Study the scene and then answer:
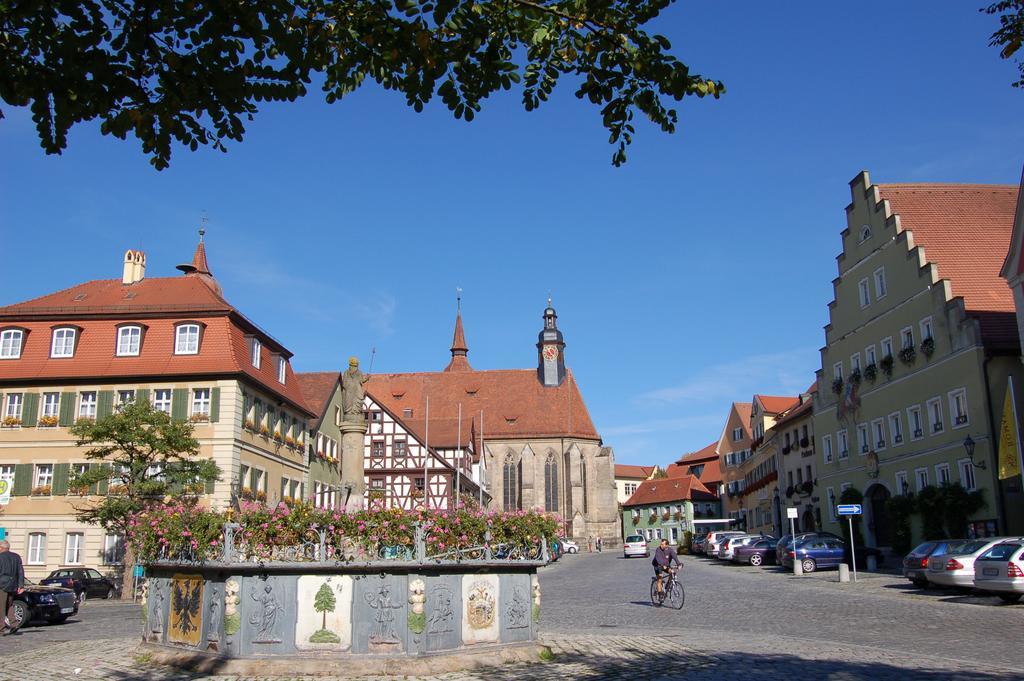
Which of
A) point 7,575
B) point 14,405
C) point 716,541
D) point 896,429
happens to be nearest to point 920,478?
point 896,429

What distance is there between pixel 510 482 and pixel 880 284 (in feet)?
155

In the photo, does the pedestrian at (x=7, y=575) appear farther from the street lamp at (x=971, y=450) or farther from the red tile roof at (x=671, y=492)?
the red tile roof at (x=671, y=492)

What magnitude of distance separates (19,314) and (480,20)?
3707 cm

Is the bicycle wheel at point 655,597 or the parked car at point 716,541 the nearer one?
the bicycle wheel at point 655,597

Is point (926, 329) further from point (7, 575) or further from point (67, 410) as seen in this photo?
point (67, 410)

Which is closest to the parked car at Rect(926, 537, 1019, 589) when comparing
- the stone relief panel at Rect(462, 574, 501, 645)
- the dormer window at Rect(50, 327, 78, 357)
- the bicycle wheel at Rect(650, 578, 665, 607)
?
the bicycle wheel at Rect(650, 578, 665, 607)

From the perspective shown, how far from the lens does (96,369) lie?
35.9m

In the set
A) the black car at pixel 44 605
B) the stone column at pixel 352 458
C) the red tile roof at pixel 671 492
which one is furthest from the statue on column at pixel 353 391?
the red tile roof at pixel 671 492

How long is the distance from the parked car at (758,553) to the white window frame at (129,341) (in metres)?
26.3

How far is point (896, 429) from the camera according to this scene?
123ft

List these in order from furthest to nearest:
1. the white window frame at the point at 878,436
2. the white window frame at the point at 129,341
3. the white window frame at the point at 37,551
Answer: the white window frame at the point at 878,436 → the white window frame at the point at 129,341 → the white window frame at the point at 37,551

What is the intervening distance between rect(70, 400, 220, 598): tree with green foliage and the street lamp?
24.8 meters

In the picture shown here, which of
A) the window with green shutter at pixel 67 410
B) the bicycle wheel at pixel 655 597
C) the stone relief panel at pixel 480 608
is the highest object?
the window with green shutter at pixel 67 410

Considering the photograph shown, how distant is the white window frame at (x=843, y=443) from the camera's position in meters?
41.7
